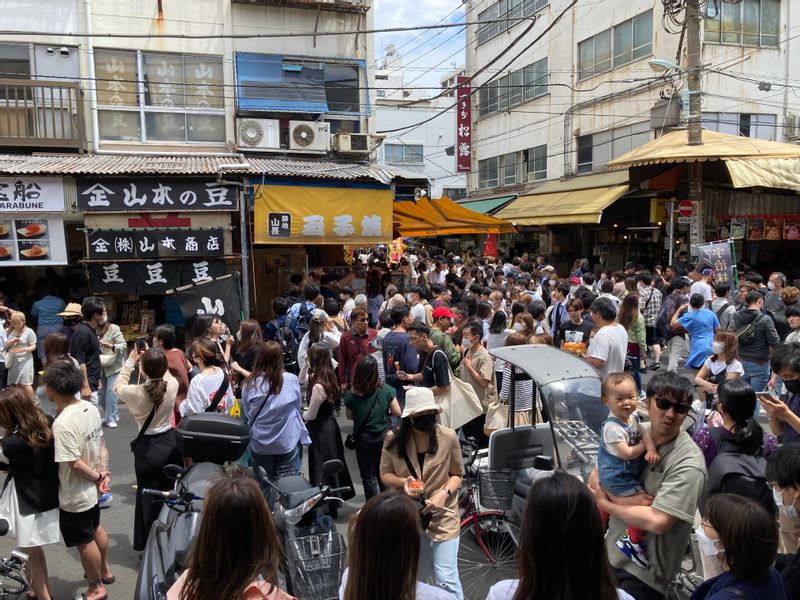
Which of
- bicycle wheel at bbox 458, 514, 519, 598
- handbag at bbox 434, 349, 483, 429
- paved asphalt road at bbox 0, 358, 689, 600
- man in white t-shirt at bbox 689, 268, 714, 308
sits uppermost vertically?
man in white t-shirt at bbox 689, 268, 714, 308

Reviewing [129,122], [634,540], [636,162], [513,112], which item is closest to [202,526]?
[634,540]

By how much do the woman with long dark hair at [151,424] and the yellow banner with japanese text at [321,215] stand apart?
7080mm

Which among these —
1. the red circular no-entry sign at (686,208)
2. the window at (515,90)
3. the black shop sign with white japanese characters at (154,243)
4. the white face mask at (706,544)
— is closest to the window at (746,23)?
the window at (515,90)

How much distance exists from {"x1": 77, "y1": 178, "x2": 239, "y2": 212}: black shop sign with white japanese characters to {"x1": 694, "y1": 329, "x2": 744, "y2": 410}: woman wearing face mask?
855 cm

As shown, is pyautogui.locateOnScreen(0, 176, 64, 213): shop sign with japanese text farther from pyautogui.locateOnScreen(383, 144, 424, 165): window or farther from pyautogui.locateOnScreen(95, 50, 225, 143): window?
pyautogui.locateOnScreen(383, 144, 424, 165): window

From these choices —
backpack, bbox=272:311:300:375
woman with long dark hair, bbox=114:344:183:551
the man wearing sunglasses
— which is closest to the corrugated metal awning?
backpack, bbox=272:311:300:375

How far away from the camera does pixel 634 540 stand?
3.28 meters

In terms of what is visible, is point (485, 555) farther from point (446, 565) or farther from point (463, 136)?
point (463, 136)

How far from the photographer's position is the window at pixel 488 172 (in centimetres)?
3191

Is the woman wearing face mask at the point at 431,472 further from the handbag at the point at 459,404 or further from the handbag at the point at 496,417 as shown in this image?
the handbag at the point at 496,417

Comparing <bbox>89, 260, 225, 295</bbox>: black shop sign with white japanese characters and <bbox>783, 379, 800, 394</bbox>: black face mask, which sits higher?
<bbox>89, 260, 225, 295</bbox>: black shop sign with white japanese characters

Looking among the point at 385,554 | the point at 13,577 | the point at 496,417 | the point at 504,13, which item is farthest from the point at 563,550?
the point at 504,13

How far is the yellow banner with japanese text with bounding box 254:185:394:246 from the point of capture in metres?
12.1

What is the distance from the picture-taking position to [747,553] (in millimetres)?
2459
